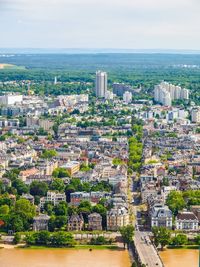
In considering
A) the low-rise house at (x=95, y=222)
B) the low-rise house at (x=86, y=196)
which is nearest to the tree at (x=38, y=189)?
the low-rise house at (x=86, y=196)

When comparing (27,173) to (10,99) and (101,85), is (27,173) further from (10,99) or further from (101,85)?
(101,85)

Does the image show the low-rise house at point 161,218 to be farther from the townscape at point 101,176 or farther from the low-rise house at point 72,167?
the low-rise house at point 72,167

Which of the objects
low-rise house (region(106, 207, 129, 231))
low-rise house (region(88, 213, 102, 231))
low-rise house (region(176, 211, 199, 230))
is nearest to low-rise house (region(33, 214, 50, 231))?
low-rise house (region(88, 213, 102, 231))

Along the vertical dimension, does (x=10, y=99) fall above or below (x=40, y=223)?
below

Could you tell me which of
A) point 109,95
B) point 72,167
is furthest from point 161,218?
point 109,95

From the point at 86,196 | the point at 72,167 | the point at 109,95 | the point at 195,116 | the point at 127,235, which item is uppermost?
the point at 127,235

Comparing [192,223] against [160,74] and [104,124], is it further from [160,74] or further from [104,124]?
[160,74]

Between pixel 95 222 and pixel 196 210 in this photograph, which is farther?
pixel 196 210

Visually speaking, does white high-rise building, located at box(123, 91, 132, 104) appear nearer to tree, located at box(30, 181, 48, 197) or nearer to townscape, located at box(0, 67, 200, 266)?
townscape, located at box(0, 67, 200, 266)
